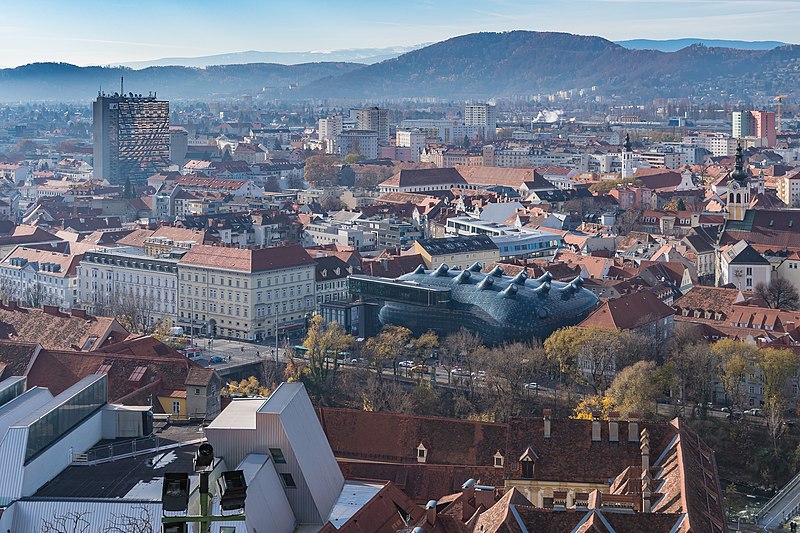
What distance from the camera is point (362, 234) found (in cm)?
7344

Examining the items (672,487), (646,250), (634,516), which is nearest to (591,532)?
(634,516)

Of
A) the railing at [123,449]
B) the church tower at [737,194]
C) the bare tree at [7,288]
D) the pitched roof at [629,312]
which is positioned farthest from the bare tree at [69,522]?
the church tower at [737,194]

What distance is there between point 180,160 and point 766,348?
100706 millimetres

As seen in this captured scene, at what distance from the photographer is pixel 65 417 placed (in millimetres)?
23859

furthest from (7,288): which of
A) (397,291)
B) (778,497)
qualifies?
(778,497)

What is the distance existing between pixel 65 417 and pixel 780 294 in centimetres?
3859

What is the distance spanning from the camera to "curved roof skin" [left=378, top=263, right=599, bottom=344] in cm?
4822

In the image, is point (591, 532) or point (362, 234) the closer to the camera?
point (591, 532)

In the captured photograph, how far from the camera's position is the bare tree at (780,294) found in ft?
183

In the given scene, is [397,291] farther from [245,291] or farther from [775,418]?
[775,418]

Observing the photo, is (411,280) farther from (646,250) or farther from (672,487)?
(672,487)

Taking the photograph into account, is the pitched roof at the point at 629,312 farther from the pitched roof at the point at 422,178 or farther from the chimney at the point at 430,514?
the pitched roof at the point at 422,178

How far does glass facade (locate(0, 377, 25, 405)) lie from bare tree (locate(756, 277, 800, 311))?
34.1 meters

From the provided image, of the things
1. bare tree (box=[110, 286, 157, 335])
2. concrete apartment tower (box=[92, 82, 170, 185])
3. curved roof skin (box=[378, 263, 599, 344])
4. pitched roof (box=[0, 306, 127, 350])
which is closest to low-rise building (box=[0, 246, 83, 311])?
bare tree (box=[110, 286, 157, 335])
